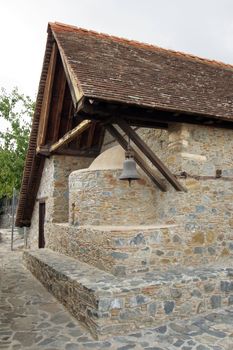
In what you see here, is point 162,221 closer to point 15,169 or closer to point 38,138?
point 38,138

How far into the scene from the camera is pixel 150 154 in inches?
243

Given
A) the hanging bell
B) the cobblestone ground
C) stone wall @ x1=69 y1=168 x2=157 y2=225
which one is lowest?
the cobblestone ground

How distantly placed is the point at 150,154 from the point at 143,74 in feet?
6.79

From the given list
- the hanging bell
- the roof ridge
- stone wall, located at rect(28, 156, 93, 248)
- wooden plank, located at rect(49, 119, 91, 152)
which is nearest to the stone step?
the hanging bell

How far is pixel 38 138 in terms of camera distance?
10383 millimetres

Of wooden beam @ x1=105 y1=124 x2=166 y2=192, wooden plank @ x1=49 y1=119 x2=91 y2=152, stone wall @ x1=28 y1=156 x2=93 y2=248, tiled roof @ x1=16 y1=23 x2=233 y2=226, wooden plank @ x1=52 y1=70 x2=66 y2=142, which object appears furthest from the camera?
stone wall @ x1=28 y1=156 x2=93 y2=248

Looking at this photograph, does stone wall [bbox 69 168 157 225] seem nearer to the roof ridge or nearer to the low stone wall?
the low stone wall

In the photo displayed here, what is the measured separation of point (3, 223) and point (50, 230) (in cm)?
1918

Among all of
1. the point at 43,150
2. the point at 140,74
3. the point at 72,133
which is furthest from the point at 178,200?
the point at 43,150

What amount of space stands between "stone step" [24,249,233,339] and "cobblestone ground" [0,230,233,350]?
0.53 ft

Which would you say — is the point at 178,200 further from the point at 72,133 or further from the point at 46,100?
the point at 46,100

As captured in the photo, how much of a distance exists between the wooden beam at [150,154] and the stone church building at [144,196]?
2 centimetres

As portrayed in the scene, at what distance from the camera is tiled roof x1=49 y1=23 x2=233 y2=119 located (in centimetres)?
597

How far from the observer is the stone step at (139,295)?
4.98 meters
